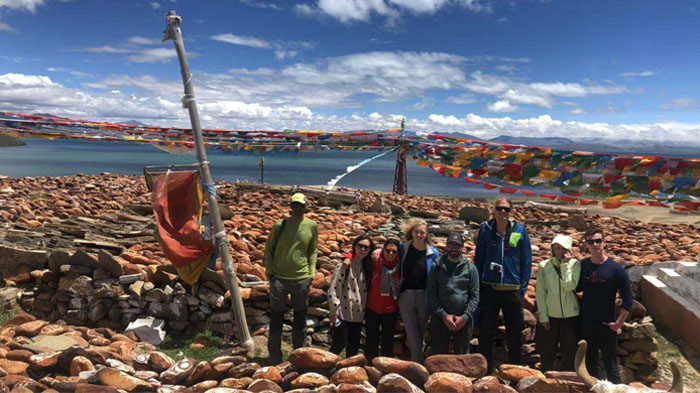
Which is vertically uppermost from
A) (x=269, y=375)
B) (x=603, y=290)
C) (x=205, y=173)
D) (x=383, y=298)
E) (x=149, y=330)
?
(x=205, y=173)

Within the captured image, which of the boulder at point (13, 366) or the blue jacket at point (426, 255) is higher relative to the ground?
the blue jacket at point (426, 255)

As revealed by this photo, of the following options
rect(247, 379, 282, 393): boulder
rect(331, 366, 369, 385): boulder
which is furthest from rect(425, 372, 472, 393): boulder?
rect(247, 379, 282, 393): boulder

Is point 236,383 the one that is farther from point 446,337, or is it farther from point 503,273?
point 503,273

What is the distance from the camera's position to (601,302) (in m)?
4.43

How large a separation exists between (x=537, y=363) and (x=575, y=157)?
3.31 meters

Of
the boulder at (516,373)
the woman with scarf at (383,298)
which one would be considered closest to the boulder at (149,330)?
the woman with scarf at (383,298)

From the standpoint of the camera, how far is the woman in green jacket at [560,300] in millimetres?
4574

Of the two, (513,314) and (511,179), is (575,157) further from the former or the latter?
(513,314)

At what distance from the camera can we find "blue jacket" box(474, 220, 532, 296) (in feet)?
14.9

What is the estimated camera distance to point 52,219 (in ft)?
31.2

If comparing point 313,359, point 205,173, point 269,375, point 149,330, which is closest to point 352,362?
point 313,359

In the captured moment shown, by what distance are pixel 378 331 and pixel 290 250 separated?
1222 mm

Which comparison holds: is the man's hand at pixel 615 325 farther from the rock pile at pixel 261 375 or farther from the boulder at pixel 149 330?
the boulder at pixel 149 330

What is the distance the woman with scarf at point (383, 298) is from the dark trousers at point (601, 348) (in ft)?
6.06
